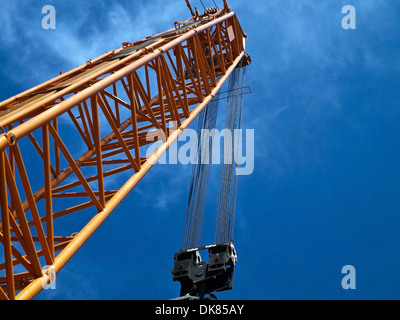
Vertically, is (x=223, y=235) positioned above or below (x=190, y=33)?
below

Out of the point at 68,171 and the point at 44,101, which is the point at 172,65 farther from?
the point at 44,101

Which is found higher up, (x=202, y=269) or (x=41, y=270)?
(x=202, y=269)

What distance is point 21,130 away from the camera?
9570mm

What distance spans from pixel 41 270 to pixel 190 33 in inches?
489

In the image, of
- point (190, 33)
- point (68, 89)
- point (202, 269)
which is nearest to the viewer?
point (68, 89)

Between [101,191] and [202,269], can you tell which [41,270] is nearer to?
[101,191]

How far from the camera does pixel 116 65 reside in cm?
1486

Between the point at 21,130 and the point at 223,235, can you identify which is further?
the point at 223,235

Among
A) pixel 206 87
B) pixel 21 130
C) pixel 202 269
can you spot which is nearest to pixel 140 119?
pixel 206 87

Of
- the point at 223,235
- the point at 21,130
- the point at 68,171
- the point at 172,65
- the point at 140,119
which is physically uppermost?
the point at 172,65

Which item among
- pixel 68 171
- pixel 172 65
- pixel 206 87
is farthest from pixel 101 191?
pixel 172 65

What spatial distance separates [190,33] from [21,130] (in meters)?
11.5

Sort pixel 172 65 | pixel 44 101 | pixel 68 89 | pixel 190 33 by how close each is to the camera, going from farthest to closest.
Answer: pixel 172 65 → pixel 190 33 → pixel 68 89 → pixel 44 101
